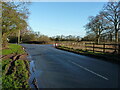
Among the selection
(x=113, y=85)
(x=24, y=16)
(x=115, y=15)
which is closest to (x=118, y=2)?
(x=115, y=15)

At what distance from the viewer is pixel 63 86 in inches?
215

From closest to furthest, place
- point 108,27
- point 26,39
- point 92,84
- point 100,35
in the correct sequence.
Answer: point 92,84, point 108,27, point 100,35, point 26,39

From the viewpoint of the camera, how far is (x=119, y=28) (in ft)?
115

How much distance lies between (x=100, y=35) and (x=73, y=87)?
45.8m

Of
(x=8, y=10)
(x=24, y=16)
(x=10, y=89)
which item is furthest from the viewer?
(x=24, y=16)

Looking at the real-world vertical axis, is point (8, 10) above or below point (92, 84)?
above

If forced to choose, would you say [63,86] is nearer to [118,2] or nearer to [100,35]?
[118,2]

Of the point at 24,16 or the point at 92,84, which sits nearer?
the point at 92,84

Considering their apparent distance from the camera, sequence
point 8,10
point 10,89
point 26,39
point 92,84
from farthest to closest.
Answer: point 26,39 → point 8,10 → point 92,84 → point 10,89

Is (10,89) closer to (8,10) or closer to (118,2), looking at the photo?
(8,10)

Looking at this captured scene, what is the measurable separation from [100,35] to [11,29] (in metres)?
31.4

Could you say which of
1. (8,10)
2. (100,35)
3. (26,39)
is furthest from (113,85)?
(26,39)

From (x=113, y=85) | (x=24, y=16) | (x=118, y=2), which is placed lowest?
(x=113, y=85)

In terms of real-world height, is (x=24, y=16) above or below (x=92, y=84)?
above
